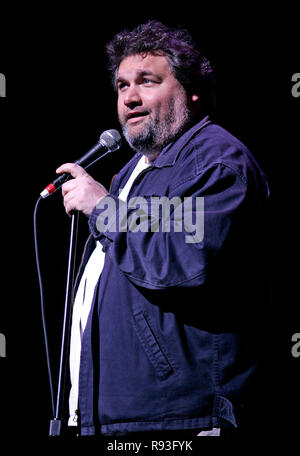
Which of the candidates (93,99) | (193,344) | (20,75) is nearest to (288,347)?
(193,344)

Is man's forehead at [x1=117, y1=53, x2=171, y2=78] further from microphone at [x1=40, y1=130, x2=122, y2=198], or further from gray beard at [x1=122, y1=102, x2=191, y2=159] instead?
microphone at [x1=40, y1=130, x2=122, y2=198]

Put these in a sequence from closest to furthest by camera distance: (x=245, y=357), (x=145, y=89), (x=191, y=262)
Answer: (x=191, y=262) → (x=245, y=357) → (x=145, y=89)

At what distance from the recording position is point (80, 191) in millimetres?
1618

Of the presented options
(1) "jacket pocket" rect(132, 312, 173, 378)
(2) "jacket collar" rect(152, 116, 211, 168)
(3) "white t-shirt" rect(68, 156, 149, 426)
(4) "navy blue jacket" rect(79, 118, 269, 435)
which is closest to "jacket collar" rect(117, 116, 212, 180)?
(2) "jacket collar" rect(152, 116, 211, 168)

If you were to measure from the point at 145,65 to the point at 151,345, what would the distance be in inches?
43.0

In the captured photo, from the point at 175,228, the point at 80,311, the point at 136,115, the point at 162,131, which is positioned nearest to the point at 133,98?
the point at 136,115

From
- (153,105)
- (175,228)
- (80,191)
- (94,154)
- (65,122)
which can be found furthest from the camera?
(65,122)

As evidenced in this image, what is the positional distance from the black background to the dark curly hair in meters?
0.15

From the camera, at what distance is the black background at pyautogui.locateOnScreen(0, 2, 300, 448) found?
223 cm

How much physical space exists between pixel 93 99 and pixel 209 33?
656 millimetres

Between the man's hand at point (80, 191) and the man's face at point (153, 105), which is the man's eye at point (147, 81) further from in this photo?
the man's hand at point (80, 191)

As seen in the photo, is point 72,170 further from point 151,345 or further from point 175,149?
point 151,345

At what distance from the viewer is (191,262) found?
147cm
